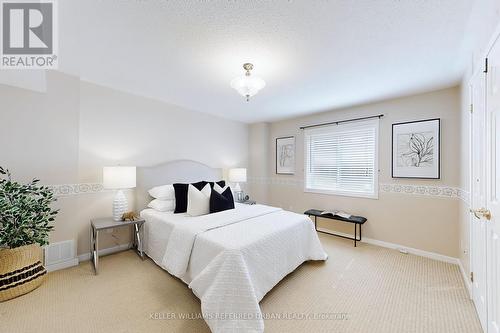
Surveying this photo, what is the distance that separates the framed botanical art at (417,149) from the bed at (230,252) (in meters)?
1.80

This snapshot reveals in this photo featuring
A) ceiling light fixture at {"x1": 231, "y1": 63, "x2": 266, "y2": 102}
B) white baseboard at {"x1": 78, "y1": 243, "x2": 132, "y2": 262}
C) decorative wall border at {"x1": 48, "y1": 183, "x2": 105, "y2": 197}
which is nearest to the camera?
ceiling light fixture at {"x1": 231, "y1": 63, "x2": 266, "y2": 102}

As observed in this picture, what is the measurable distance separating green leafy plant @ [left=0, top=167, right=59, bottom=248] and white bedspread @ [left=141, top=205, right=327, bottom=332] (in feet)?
3.59

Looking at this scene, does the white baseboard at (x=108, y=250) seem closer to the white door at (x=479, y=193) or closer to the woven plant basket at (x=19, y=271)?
the woven plant basket at (x=19, y=271)

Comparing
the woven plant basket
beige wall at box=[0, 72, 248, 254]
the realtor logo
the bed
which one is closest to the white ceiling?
the realtor logo

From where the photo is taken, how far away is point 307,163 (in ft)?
14.1

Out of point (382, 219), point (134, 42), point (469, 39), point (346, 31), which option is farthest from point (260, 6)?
point (382, 219)

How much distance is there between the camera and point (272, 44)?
182 centimetres

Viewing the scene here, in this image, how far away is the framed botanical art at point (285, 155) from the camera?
4.53 metres

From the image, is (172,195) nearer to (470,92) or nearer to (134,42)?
(134,42)

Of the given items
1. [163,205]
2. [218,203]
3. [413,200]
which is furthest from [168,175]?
[413,200]

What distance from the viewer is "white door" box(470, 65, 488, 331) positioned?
155 centimetres

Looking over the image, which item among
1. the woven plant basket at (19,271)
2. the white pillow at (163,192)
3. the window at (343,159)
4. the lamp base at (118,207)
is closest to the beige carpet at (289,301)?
the woven plant basket at (19,271)

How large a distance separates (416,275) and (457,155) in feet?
5.43

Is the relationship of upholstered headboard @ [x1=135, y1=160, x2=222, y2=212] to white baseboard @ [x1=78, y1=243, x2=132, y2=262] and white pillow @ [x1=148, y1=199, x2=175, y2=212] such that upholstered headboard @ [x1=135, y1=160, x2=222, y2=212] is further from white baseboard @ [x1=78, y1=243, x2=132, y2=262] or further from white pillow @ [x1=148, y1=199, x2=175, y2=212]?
white baseboard @ [x1=78, y1=243, x2=132, y2=262]
